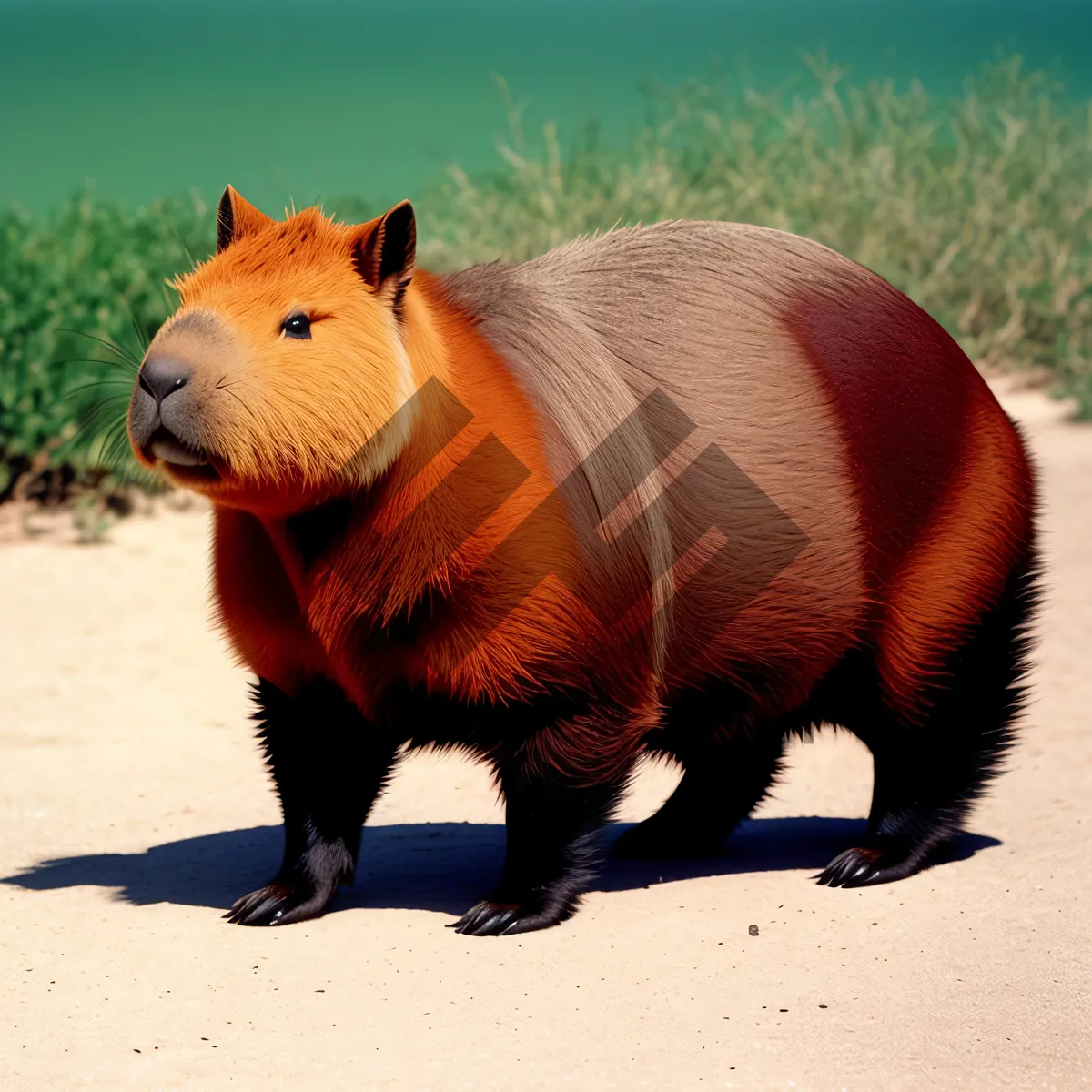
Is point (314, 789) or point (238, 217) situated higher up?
point (238, 217)

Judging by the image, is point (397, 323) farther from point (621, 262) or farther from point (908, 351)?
point (908, 351)

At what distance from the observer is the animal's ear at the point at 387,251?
11.6ft

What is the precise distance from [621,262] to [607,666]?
3.49ft

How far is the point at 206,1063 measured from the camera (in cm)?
323

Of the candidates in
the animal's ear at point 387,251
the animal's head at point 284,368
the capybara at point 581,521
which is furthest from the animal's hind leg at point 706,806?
the animal's ear at point 387,251

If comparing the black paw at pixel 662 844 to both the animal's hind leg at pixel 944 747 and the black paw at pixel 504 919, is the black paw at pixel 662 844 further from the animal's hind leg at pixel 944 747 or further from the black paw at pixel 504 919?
the black paw at pixel 504 919

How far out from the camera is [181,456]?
131 inches

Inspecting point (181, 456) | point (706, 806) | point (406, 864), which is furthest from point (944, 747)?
point (181, 456)

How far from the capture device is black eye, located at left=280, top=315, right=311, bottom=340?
3463 millimetres

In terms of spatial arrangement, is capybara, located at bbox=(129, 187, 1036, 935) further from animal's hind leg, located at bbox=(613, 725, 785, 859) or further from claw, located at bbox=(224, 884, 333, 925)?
animal's hind leg, located at bbox=(613, 725, 785, 859)

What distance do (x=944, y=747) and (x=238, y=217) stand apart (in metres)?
2.26

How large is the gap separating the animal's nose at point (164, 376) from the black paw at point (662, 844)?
6.97 feet

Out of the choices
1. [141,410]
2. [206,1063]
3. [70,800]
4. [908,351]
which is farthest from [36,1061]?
[908,351]

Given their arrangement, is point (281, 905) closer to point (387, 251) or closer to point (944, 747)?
point (387, 251)
